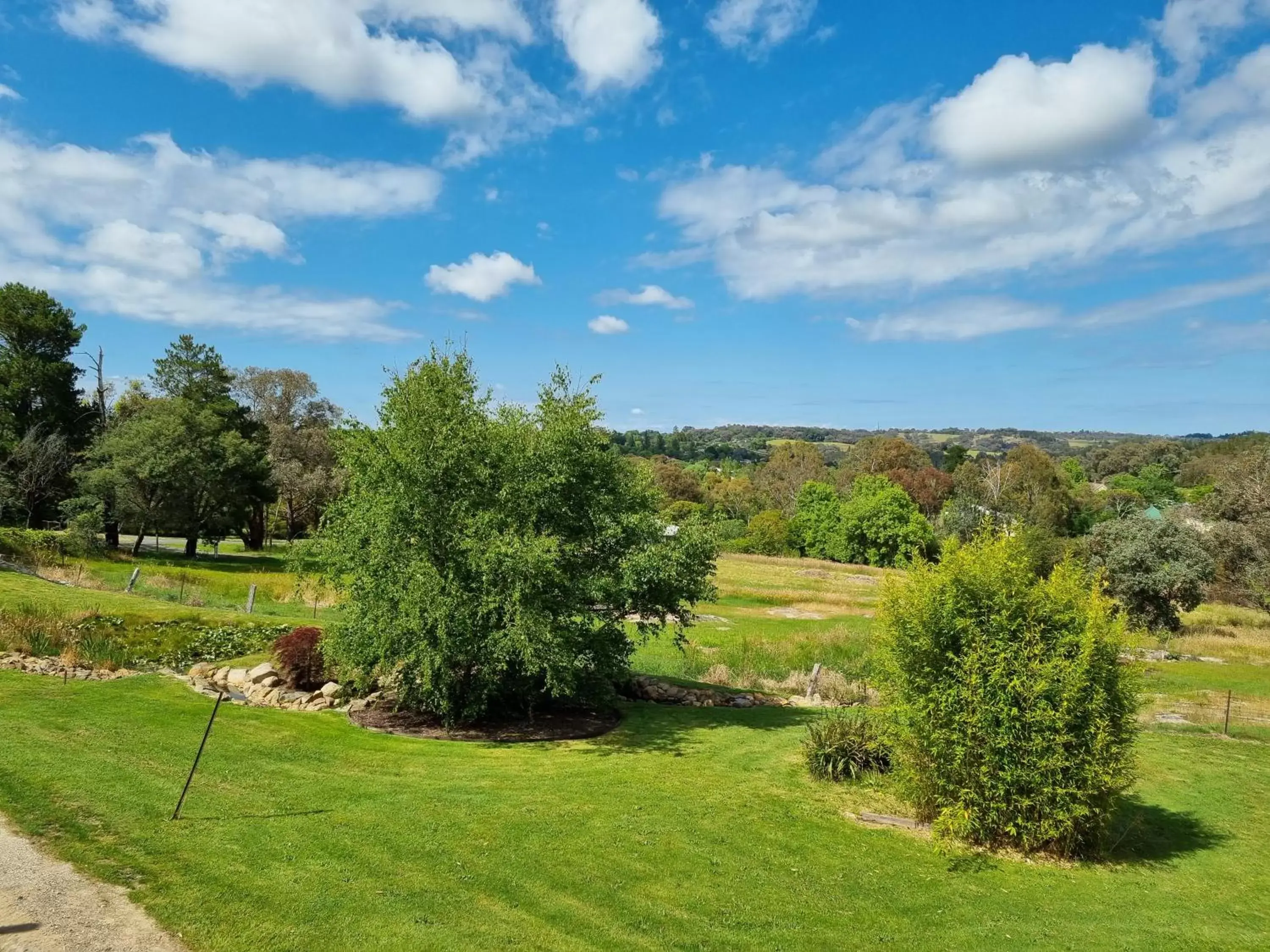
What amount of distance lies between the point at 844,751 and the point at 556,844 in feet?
23.4

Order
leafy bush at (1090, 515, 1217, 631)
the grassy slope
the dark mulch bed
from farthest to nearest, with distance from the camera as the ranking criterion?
leafy bush at (1090, 515, 1217, 631), the grassy slope, the dark mulch bed

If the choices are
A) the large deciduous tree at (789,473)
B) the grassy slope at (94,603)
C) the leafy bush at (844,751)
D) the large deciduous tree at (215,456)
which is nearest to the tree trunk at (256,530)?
the large deciduous tree at (215,456)

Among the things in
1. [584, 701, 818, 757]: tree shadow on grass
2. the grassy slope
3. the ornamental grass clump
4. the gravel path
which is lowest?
[584, 701, 818, 757]: tree shadow on grass

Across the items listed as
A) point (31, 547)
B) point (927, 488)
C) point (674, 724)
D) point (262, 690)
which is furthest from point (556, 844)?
point (927, 488)

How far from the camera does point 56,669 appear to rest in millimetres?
19250

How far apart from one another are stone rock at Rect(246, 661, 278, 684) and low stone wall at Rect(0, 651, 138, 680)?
2729mm

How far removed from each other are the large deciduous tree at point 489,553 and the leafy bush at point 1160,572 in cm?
3250

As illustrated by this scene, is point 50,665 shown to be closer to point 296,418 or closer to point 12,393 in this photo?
point 12,393

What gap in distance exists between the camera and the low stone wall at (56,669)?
18.7 meters

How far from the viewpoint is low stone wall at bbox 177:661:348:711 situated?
62.7 ft

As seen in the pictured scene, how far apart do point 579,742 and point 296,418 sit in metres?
64.0

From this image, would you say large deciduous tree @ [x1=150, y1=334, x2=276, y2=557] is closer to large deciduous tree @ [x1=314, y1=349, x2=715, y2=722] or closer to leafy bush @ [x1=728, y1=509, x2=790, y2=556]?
large deciduous tree @ [x1=314, y1=349, x2=715, y2=722]

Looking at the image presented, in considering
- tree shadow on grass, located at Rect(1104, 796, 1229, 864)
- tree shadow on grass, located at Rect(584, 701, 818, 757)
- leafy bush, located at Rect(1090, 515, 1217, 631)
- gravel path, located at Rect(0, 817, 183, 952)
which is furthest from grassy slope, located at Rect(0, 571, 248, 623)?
leafy bush, located at Rect(1090, 515, 1217, 631)

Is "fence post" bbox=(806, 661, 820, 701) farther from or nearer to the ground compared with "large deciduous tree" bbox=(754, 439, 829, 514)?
nearer to the ground
